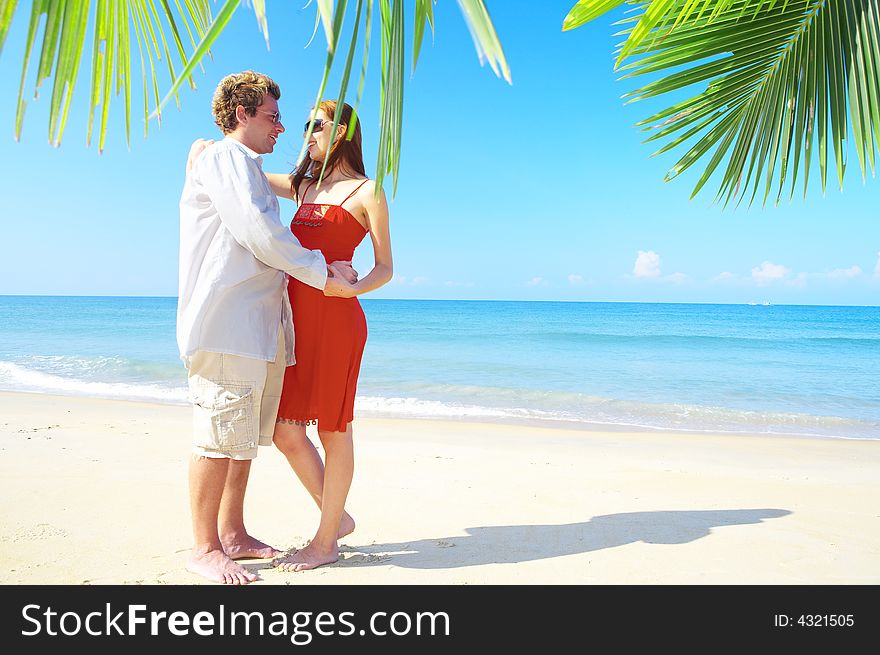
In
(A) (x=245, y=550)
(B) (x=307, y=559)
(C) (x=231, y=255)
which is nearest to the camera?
(C) (x=231, y=255)

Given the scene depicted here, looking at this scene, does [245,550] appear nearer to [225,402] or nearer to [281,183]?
[225,402]

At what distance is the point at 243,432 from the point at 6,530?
59.8 inches

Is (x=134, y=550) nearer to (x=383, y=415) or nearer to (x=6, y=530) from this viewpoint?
(x=6, y=530)

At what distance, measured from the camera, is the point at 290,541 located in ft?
10.6

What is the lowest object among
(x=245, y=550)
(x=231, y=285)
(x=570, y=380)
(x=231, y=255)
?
(x=570, y=380)

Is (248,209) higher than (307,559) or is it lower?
higher

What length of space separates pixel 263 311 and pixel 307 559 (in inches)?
41.9

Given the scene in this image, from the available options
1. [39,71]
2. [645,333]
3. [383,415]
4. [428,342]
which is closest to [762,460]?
[383,415]

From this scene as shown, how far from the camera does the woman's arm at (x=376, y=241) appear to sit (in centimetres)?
272

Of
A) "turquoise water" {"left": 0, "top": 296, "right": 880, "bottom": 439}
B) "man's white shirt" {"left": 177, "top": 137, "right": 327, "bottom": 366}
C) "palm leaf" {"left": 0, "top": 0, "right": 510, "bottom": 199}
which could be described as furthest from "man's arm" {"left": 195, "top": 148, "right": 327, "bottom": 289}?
"turquoise water" {"left": 0, "top": 296, "right": 880, "bottom": 439}

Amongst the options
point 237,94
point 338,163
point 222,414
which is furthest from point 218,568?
point 237,94

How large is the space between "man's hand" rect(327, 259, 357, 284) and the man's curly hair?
68 cm

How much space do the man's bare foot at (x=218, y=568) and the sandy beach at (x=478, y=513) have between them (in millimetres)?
61

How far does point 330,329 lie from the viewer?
111 inches
